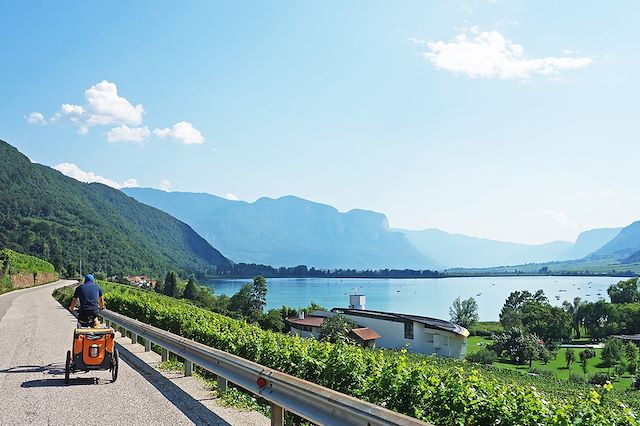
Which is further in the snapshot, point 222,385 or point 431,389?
point 222,385

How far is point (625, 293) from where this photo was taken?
12162 cm

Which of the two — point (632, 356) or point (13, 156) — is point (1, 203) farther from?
point (632, 356)

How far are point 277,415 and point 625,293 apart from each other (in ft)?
443

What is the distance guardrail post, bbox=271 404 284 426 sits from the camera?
575cm

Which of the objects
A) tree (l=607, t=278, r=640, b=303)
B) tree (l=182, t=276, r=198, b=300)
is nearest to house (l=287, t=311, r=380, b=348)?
tree (l=182, t=276, r=198, b=300)

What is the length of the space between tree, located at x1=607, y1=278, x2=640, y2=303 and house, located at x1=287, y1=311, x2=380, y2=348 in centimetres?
8071

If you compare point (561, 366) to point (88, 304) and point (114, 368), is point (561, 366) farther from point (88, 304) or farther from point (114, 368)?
point (114, 368)

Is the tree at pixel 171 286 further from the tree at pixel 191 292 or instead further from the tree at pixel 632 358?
the tree at pixel 632 358

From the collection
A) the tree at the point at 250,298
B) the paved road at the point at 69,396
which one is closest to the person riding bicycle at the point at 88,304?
the paved road at the point at 69,396

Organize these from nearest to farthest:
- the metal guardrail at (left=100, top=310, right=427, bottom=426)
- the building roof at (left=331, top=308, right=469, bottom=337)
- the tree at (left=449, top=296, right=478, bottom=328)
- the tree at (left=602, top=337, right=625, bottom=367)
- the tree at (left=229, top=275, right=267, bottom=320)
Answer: the metal guardrail at (left=100, top=310, right=427, bottom=426)
the building roof at (left=331, top=308, right=469, bottom=337)
the tree at (left=602, top=337, right=625, bottom=367)
the tree at (left=229, top=275, right=267, bottom=320)
the tree at (left=449, top=296, right=478, bottom=328)

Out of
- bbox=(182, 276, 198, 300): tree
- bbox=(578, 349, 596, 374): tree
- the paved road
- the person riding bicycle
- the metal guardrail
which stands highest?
the person riding bicycle

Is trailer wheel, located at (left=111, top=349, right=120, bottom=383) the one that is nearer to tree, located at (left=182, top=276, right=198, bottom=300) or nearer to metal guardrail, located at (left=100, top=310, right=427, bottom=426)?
metal guardrail, located at (left=100, top=310, right=427, bottom=426)

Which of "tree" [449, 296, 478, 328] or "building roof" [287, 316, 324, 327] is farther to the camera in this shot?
"tree" [449, 296, 478, 328]

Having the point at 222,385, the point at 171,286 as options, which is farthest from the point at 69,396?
the point at 171,286
